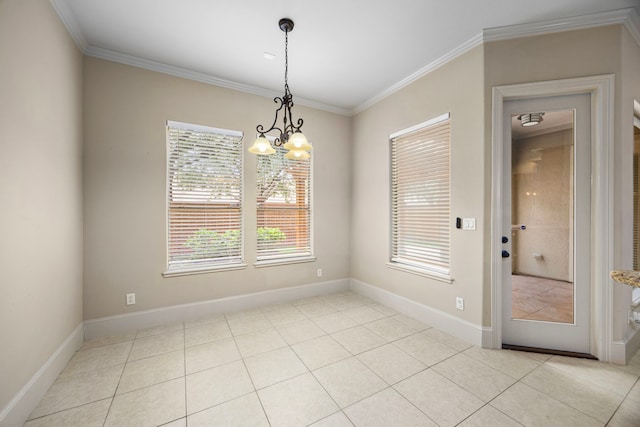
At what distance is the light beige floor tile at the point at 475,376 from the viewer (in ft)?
6.35

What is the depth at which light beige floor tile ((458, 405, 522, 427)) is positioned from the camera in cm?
163

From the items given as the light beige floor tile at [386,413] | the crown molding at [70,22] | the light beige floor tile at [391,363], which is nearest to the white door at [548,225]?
the light beige floor tile at [391,363]

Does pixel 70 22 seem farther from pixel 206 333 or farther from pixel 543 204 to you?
pixel 543 204

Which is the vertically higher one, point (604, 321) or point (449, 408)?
point (604, 321)

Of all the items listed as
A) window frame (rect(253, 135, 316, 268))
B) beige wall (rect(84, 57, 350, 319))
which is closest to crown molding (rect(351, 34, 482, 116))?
window frame (rect(253, 135, 316, 268))

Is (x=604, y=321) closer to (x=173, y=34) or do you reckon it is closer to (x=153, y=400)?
(x=153, y=400)

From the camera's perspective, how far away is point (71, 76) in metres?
2.44

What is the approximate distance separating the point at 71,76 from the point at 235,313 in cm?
309

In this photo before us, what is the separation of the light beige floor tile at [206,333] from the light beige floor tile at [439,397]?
1.91 meters

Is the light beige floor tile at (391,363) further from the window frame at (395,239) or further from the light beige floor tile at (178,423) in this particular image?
the light beige floor tile at (178,423)

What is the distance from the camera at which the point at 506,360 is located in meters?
2.32

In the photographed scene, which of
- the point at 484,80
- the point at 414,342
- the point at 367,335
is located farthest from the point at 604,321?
the point at 484,80

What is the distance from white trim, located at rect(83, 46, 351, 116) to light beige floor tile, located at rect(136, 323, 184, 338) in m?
3.03

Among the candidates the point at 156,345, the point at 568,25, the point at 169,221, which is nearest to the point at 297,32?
the point at 568,25
